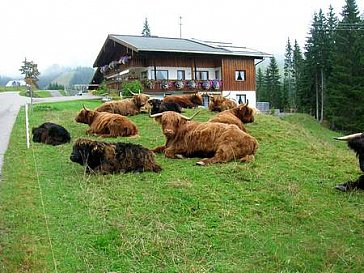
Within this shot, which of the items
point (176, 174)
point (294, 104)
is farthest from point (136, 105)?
point (294, 104)

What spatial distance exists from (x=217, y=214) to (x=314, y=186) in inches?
100

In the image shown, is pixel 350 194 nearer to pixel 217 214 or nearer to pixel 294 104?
pixel 217 214

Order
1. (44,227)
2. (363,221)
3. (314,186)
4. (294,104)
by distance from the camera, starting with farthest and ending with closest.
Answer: (294,104)
(314,186)
(363,221)
(44,227)

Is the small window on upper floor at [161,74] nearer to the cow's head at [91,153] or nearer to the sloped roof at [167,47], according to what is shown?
the sloped roof at [167,47]

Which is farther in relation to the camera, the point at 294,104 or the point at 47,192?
the point at 294,104

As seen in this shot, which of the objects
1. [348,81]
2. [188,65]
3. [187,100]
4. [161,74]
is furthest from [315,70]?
[187,100]

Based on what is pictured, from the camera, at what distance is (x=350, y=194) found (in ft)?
23.6

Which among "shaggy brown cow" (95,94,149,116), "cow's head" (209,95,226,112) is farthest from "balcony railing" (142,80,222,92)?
"shaggy brown cow" (95,94,149,116)

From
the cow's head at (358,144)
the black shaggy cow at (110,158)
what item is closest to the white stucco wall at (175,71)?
the black shaggy cow at (110,158)

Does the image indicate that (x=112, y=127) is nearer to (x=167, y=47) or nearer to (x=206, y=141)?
(x=206, y=141)

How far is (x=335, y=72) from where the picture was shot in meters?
46.1

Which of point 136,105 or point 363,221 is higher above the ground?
point 136,105

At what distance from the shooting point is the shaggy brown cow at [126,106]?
679 inches

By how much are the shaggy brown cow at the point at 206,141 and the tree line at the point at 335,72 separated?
Answer: 28.6 m
